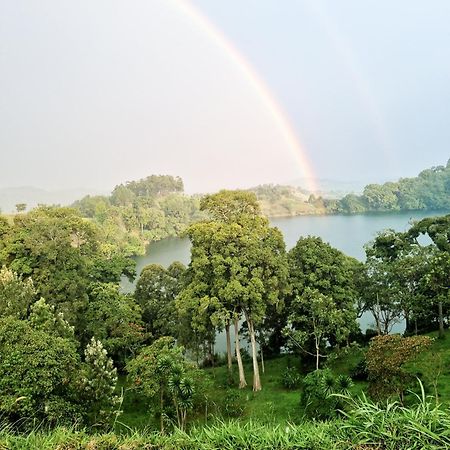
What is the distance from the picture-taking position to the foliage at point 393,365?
7.80m

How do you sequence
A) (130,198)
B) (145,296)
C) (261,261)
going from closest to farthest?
(261,261), (145,296), (130,198)

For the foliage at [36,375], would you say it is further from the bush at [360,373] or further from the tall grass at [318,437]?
the bush at [360,373]

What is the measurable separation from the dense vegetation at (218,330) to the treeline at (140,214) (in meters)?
25.8

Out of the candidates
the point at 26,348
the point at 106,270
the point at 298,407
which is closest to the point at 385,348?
the point at 298,407

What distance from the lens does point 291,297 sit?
1311 centimetres

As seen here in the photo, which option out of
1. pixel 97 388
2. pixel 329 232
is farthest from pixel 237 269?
pixel 329 232

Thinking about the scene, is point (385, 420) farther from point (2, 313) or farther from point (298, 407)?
point (2, 313)

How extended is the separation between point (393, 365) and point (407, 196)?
69.4 m

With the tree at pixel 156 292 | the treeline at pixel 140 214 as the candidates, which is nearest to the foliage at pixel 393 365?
the tree at pixel 156 292

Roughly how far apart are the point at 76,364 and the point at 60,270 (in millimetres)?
6606

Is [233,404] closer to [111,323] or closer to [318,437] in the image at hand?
[111,323]

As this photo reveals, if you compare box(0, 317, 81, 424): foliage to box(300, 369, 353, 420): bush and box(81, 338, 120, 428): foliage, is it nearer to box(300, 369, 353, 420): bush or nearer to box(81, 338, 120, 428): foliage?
box(81, 338, 120, 428): foliage

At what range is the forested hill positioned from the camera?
70.2 meters

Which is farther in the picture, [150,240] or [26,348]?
[150,240]
